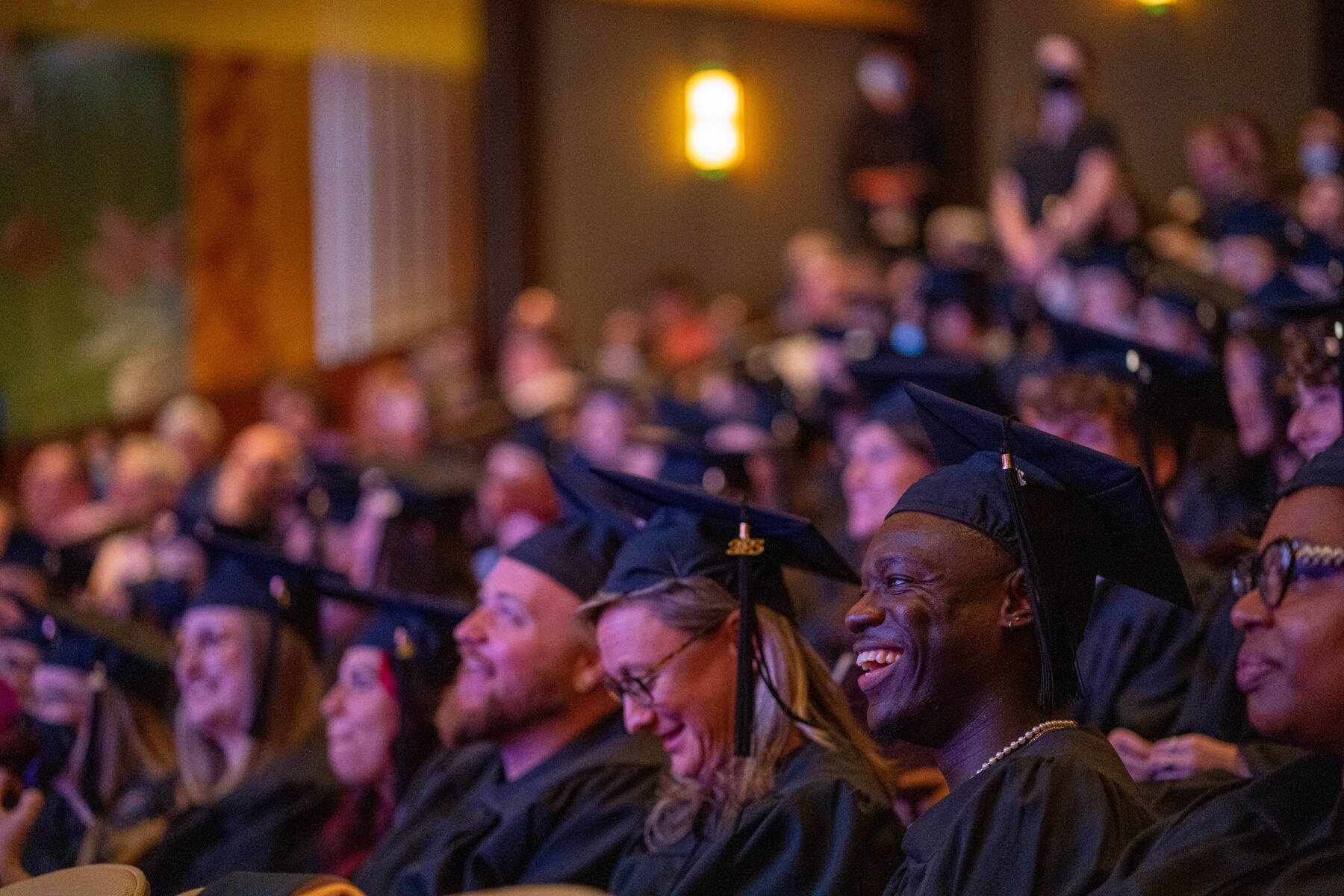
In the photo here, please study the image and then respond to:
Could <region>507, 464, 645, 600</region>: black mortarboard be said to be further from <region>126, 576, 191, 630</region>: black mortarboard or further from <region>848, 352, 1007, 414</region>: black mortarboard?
<region>126, 576, 191, 630</region>: black mortarboard

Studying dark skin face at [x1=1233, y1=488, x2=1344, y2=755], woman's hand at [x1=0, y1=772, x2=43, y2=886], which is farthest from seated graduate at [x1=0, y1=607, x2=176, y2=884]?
dark skin face at [x1=1233, y1=488, x2=1344, y2=755]

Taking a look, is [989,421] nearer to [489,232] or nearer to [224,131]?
[489,232]

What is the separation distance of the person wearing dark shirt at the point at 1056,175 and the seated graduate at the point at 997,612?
4332 mm

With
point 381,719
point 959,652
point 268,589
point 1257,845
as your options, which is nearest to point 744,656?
point 959,652

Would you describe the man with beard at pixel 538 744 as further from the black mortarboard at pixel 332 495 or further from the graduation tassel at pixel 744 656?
the black mortarboard at pixel 332 495

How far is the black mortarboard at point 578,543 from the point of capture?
3.26 meters

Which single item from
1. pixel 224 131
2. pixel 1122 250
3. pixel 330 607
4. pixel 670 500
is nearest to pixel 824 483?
pixel 1122 250

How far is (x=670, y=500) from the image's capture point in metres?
2.84

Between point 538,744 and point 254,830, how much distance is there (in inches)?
41.0

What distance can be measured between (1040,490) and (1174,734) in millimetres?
1069

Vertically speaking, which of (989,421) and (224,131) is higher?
(224,131)

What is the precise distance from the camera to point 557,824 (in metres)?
3.04

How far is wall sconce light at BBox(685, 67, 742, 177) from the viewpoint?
1061 cm

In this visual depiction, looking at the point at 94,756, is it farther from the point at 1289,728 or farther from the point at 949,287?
the point at 949,287
